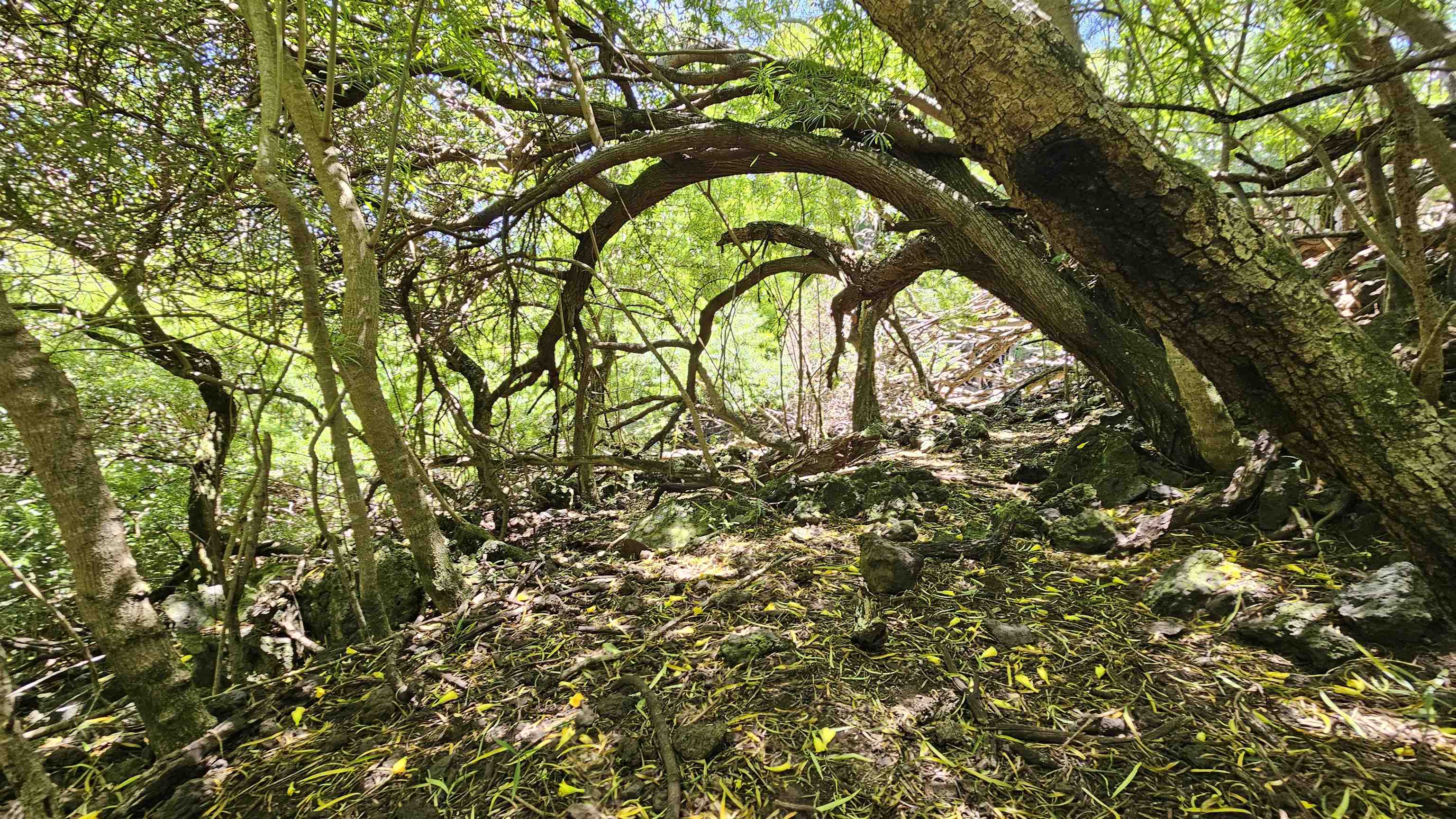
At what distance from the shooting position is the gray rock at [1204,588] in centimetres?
177

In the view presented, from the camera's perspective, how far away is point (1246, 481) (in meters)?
2.29

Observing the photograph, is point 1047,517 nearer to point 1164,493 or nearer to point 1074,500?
point 1074,500

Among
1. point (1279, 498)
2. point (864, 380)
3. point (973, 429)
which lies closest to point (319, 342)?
point (1279, 498)

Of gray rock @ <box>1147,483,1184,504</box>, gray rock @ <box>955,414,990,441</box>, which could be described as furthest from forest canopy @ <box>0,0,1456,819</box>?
gray rock @ <box>955,414,990,441</box>

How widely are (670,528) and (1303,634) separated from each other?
2347mm

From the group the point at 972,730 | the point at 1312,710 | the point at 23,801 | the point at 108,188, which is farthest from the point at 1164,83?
the point at 108,188

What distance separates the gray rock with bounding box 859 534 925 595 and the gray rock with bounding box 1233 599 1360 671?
92 cm

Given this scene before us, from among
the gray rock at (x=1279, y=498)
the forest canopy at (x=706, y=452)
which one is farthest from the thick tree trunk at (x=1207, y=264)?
the gray rock at (x=1279, y=498)

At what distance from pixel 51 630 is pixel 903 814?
12.0 ft

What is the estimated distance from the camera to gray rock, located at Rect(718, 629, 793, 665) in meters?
1.76

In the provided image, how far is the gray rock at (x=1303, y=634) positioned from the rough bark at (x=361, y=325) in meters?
2.69

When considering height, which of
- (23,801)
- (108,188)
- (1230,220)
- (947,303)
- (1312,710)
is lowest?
(1312,710)

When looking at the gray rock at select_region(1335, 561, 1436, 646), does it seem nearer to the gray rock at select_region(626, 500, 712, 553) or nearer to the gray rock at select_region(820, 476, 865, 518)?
the gray rock at select_region(820, 476, 865, 518)

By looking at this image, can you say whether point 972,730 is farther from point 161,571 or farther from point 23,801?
point 161,571
